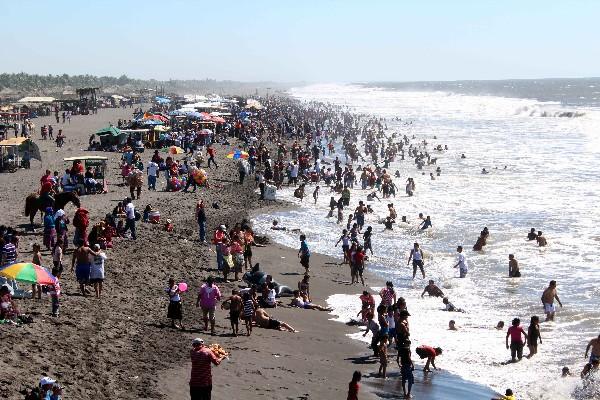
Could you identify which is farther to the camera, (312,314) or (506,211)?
(506,211)

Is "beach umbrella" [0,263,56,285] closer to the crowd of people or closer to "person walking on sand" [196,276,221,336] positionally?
the crowd of people

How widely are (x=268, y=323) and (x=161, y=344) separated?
2987 millimetres

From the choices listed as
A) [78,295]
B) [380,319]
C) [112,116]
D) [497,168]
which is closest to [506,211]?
[497,168]

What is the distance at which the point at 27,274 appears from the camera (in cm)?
1095

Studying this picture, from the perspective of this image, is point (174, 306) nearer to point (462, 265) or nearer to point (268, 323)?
point (268, 323)

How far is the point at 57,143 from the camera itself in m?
39.6

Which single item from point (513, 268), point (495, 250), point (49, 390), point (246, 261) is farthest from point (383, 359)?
point (495, 250)

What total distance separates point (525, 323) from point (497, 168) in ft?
97.4

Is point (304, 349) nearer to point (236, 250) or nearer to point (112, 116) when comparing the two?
point (236, 250)

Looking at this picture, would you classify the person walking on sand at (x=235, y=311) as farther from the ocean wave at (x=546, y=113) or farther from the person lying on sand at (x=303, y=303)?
the ocean wave at (x=546, y=113)

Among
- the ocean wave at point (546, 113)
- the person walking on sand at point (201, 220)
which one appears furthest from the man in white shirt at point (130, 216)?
the ocean wave at point (546, 113)

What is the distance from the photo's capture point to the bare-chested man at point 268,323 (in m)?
14.2

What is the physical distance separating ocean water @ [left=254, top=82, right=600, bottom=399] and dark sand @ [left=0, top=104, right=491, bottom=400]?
4.58ft

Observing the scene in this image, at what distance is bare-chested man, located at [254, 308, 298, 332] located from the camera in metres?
14.2
